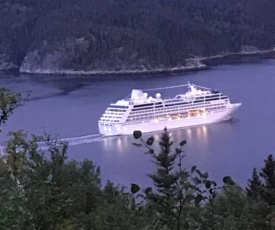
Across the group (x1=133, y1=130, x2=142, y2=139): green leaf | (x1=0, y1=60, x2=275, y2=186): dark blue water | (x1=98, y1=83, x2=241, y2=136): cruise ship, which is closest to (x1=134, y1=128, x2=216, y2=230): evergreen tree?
(x1=133, y1=130, x2=142, y2=139): green leaf

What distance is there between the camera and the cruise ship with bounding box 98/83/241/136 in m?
12.3

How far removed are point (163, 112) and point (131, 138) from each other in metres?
1.65

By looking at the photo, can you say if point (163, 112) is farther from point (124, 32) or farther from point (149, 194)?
point (124, 32)

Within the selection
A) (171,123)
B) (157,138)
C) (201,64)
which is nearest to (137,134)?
(157,138)

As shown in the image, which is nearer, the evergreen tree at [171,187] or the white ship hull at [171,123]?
the evergreen tree at [171,187]

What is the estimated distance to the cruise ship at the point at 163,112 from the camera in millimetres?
12297

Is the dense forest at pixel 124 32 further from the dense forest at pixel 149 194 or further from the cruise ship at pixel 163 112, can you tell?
the dense forest at pixel 149 194

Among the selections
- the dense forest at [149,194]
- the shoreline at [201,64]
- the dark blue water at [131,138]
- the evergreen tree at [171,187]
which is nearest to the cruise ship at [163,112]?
the dark blue water at [131,138]

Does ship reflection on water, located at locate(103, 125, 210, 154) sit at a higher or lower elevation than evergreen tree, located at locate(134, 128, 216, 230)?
lower

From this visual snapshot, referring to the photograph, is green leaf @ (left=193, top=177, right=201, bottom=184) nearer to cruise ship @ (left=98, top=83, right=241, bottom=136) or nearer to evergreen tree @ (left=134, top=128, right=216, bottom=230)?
evergreen tree @ (left=134, top=128, right=216, bottom=230)

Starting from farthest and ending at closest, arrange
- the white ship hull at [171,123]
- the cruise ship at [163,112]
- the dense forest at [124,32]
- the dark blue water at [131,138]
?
the dense forest at [124,32], the cruise ship at [163,112], the white ship hull at [171,123], the dark blue water at [131,138]

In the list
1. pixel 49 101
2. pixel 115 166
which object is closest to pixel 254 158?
pixel 115 166

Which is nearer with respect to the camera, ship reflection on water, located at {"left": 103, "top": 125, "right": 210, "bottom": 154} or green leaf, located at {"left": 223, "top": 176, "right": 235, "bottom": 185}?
green leaf, located at {"left": 223, "top": 176, "right": 235, "bottom": 185}

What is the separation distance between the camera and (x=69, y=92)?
1742 cm
